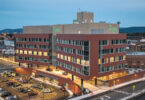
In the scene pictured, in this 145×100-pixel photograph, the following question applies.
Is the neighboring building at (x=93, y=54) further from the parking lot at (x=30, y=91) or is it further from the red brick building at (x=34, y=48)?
the red brick building at (x=34, y=48)

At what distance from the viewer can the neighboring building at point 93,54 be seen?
58531mm

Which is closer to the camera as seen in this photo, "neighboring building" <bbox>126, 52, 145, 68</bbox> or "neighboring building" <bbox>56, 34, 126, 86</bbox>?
"neighboring building" <bbox>56, 34, 126, 86</bbox>

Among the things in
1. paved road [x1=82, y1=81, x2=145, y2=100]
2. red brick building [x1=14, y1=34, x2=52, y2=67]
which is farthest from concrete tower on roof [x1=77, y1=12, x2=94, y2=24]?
paved road [x1=82, y1=81, x2=145, y2=100]

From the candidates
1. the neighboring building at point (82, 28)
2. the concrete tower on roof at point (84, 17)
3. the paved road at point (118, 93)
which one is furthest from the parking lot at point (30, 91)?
the concrete tower on roof at point (84, 17)

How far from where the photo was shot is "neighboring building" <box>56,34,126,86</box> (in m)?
58.5

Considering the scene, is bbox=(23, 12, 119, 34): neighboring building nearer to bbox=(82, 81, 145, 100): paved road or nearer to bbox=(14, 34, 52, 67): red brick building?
bbox=(14, 34, 52, 67): red brick building

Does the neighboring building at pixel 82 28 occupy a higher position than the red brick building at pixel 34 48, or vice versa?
the neighboring building at pixel 82 28

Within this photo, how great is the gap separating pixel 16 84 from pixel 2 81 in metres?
9.59

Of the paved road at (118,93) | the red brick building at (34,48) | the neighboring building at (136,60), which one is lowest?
the paved road at (118,93)

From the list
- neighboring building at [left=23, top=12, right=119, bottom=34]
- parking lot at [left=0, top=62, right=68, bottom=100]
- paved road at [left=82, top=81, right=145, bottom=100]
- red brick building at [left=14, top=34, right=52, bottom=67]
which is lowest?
parking lot at [left=0, top=62, right=68, bottom=100]

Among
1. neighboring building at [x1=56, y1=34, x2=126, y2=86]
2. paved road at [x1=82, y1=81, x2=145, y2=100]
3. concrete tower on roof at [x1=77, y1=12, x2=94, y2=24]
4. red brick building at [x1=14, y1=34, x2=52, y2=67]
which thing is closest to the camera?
paved road at [x1=82, y1=81, x2=145, y2=100]

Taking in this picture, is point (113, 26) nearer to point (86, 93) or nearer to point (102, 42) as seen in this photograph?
point (102, 42)

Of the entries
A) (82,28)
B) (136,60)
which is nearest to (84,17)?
(82,28)

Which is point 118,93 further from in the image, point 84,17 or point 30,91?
point 84,17
